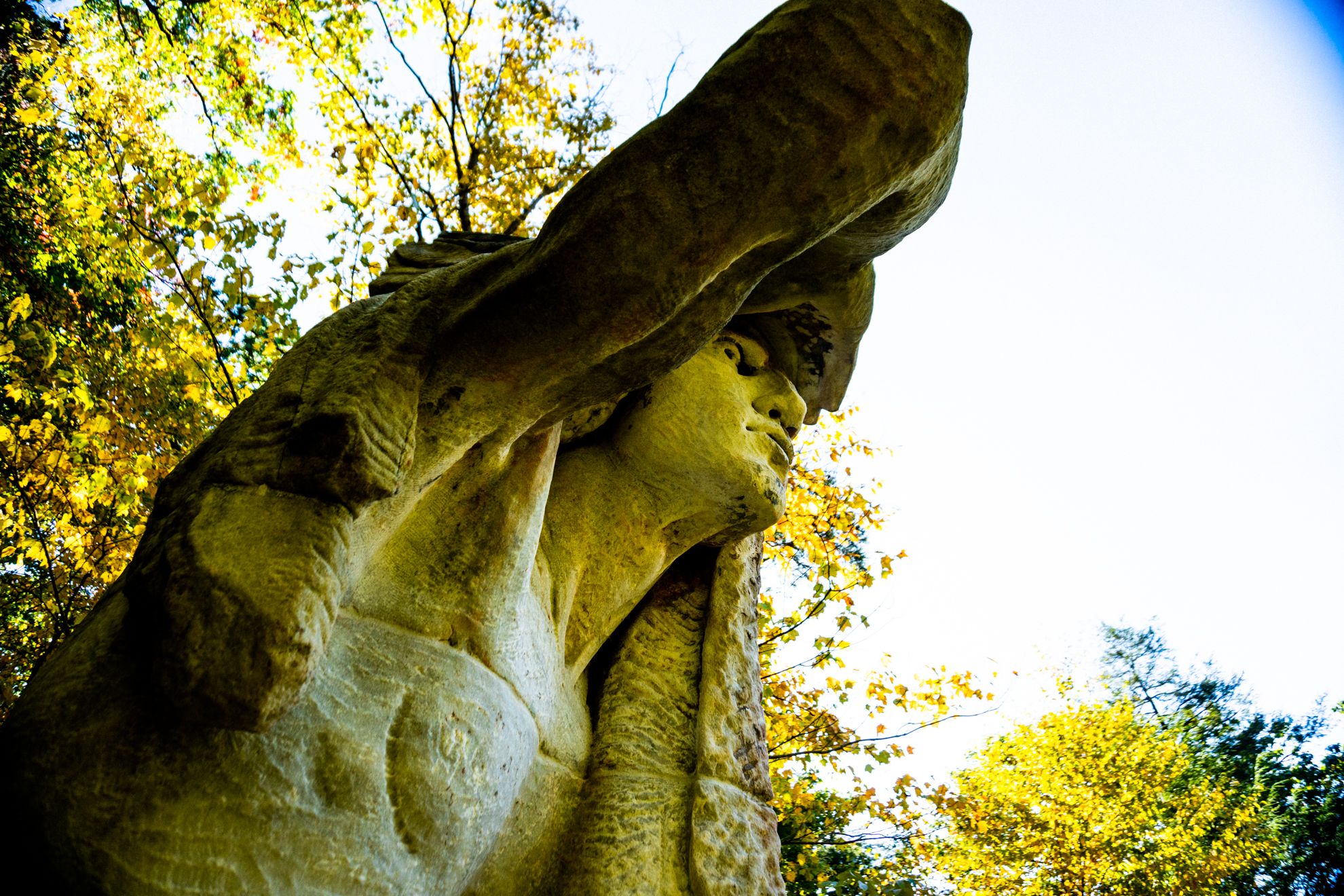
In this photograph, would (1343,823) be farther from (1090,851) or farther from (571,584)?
(571,584)

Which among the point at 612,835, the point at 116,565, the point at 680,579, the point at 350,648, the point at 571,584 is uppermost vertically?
the point at 116,565

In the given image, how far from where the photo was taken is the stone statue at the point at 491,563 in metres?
1.13

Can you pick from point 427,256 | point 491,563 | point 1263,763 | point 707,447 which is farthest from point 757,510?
point 1263,763

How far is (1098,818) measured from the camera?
14195 millimetres

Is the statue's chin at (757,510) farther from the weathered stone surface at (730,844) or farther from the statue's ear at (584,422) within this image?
the weathered stone surface at (730,844)

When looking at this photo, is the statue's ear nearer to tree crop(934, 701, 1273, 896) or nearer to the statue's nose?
the statue's nose

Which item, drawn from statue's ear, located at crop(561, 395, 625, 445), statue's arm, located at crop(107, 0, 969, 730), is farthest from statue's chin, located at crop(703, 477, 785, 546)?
statue's arm, located at crop(107, 0, 969, 730)

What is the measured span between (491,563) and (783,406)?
43.6 inches

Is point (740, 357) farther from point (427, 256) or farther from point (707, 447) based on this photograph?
point (427, 256)

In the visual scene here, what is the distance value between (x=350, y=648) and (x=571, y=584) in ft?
2.41

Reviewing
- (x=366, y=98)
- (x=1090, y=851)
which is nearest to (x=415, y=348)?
(x=366, y=98)

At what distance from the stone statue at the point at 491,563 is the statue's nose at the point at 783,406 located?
0.84 ft

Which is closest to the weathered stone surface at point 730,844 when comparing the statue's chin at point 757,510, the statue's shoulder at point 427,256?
the statue's chin at point 757,510

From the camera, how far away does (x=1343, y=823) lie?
1641cm
